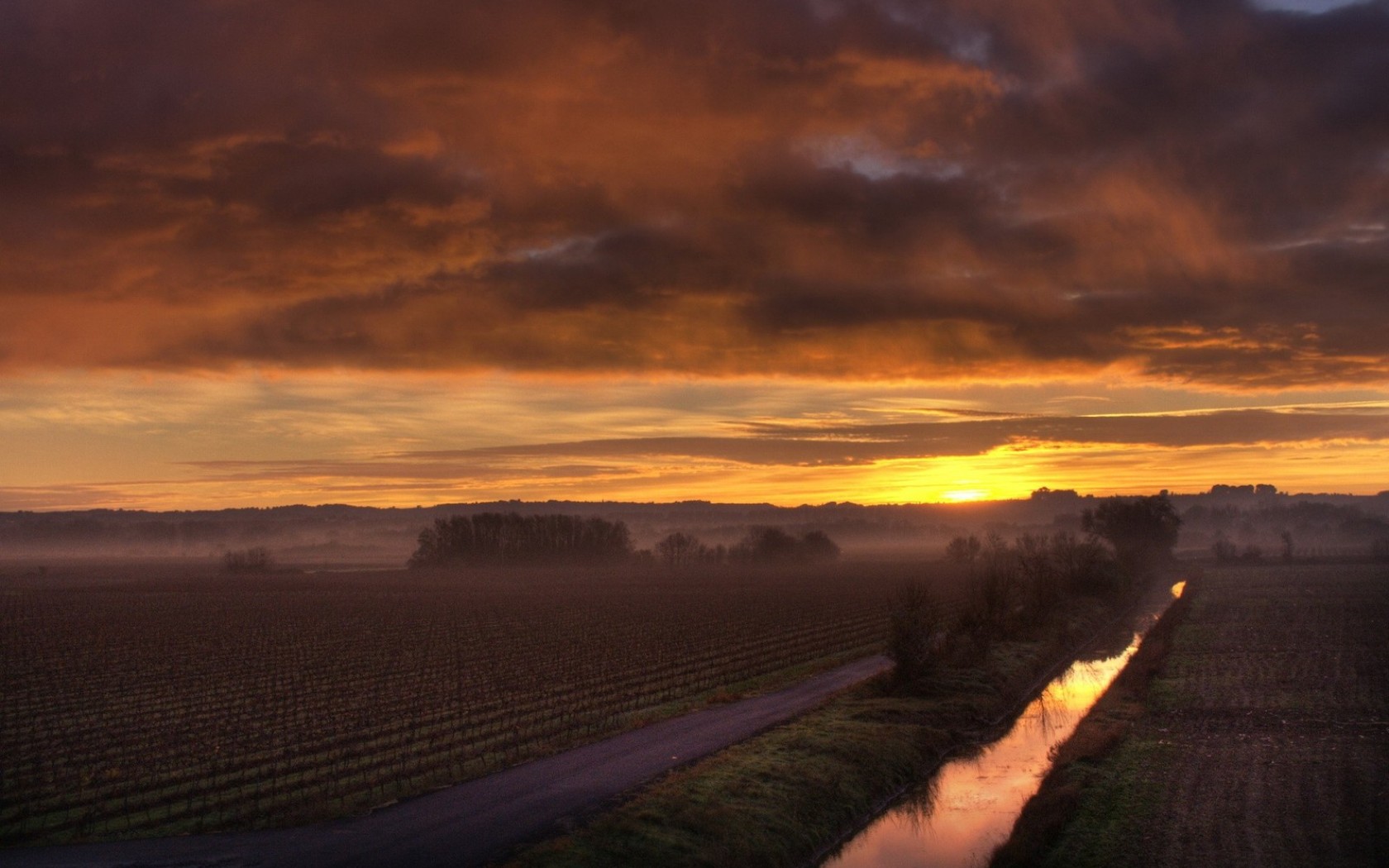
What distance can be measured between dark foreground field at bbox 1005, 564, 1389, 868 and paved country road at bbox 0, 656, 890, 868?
1068 cm

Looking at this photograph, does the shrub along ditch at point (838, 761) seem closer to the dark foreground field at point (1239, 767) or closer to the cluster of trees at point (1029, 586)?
the cluster of trees at point (1029, 586)

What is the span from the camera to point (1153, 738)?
32.4 metres

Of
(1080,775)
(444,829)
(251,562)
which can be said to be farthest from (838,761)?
(251,562)

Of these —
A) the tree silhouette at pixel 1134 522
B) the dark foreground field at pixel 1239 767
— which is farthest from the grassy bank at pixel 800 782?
the tree silhouette at pixel 1134 522

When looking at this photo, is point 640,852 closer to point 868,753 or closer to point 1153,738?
point 868,753

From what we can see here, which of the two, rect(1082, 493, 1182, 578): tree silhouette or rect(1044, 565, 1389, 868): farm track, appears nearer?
rect(1044, 565, 1389, 868): farm track

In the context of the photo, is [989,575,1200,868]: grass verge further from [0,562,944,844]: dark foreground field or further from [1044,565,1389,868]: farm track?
[0,562,944,844]: dark foreground field

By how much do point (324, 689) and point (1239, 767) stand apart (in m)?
33.5

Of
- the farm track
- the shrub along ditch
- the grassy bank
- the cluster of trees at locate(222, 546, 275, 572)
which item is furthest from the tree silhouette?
the cluster of trees at locate(222, 546, 275, 572)

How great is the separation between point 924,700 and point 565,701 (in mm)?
14089

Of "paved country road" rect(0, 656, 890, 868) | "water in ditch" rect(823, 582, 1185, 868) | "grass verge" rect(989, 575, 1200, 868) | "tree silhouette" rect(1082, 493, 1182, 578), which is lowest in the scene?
"water in ditch" rect(823, 582, 1185, 868)

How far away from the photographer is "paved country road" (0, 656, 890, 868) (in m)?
20.5

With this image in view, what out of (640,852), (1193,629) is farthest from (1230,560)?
(640,852)

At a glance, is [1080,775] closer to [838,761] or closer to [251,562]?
[838,761]
